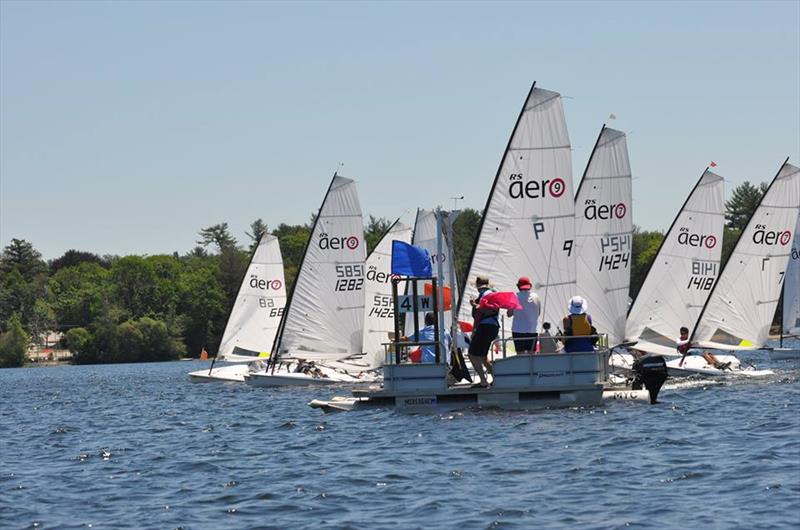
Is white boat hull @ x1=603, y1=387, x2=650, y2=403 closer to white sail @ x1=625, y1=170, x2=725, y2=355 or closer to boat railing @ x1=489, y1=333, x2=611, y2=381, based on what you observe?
boat railing @ x1=489, y1=333, x2=611, y2=381

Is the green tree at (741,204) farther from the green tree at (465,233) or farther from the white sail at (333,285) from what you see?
the white sail at (333,285)

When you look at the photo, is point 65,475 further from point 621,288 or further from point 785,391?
point 621,288

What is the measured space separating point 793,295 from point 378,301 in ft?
59.9

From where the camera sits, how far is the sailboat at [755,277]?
142ft

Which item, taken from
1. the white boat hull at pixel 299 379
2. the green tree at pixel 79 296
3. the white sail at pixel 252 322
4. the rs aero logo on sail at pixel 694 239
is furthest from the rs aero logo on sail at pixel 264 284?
the green tree at pixel 79 296

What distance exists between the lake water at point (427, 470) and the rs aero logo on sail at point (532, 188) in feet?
18.6

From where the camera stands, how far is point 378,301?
46875 mm

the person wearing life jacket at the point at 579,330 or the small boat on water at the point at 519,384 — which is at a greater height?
the person wearing life jacket at the point at 579,330

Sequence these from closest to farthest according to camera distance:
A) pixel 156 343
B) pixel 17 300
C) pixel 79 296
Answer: pixel 156 343
pixel 79 296
pixel 17 300

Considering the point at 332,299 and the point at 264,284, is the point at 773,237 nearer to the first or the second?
the point at 332,299

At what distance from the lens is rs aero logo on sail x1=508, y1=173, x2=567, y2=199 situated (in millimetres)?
31547

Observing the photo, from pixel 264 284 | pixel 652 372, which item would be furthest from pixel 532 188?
pixel 264 284

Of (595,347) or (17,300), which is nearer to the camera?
(595,347)

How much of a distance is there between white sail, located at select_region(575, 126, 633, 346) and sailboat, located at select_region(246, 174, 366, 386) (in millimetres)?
8270
